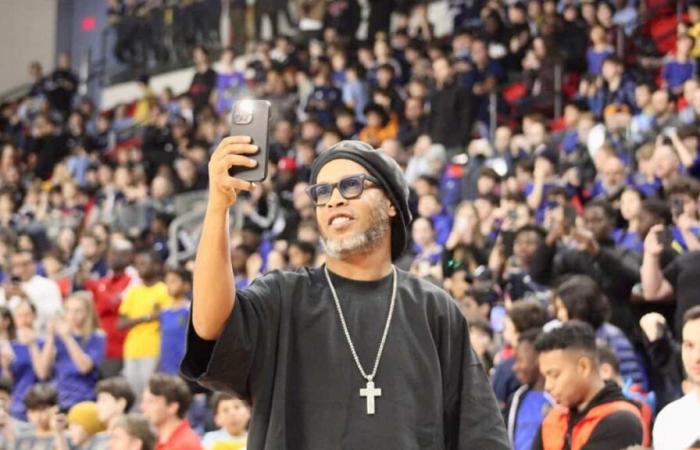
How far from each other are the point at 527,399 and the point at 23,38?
19.7m

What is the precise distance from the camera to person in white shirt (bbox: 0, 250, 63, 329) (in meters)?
10.8

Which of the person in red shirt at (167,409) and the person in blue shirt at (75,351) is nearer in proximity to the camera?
the person in red shirt at (167,409)

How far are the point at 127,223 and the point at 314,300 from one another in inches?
423

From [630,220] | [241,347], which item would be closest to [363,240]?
[241,347]

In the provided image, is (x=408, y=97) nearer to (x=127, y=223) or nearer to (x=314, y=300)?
(x=127, y=223)

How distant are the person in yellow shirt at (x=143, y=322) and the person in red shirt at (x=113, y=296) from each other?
0.11 metres

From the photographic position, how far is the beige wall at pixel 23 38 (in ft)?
78.4

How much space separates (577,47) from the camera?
1352 centimetres

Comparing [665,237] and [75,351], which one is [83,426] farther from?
[665,237]

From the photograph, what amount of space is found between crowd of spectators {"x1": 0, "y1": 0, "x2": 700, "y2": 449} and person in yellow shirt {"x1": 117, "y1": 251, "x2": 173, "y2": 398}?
2cm

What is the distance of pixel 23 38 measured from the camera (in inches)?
945

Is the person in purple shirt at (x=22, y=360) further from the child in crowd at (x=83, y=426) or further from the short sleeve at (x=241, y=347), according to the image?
the short sleeve at (x=241, y=347)

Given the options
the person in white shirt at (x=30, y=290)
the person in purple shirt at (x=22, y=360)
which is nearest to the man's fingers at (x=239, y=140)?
the person in purple shirt at (x=22, y=360)

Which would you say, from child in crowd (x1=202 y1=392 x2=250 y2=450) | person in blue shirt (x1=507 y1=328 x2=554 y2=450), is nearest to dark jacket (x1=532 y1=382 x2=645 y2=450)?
person in blue shirt (x1=507 y1=328 x2=554 y2=450)
